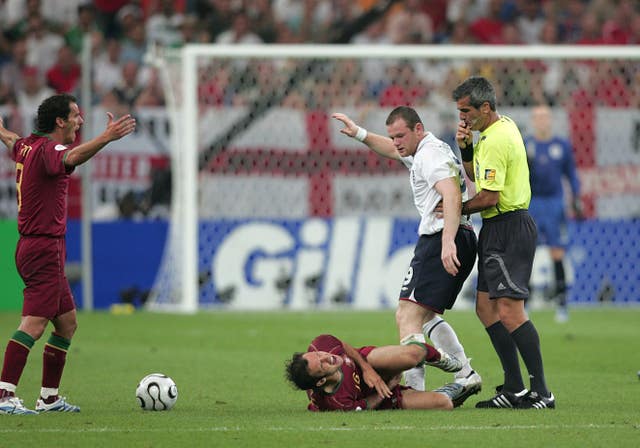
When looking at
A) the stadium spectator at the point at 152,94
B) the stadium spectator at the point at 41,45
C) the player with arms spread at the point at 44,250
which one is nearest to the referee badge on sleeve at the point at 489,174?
the player with arms spread at the point at 44,250

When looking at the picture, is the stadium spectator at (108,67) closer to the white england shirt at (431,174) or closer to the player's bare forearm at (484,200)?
the white england shirt at (431,174)

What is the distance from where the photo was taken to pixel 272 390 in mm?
9961

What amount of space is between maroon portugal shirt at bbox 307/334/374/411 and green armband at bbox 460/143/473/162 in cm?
161

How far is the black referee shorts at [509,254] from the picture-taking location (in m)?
8.52

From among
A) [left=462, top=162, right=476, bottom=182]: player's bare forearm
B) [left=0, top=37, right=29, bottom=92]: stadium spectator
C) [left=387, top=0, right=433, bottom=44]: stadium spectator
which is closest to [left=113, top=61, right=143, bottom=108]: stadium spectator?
[left=0, top=37, right=29, bottom=92]: stadium spectator

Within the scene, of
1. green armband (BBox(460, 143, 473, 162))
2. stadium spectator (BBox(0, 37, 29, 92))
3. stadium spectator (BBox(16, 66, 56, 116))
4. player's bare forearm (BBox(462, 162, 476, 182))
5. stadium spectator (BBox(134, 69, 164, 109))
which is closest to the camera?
green armband (BBox(460, 143, 473, 162))

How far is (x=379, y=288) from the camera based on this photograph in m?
18.7

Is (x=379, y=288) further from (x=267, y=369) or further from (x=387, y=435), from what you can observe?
(x=387, y=435)

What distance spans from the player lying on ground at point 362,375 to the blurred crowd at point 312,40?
437 inches

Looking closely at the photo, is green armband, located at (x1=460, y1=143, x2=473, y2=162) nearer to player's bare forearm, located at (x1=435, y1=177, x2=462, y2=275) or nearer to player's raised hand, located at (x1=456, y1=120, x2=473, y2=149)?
player's raised hand, located at (x1=456, y1=120, x2=473, y2=149)

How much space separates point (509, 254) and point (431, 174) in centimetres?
76

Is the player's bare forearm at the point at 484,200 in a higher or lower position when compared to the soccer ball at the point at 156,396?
higher

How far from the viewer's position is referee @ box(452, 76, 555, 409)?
8.52 meters

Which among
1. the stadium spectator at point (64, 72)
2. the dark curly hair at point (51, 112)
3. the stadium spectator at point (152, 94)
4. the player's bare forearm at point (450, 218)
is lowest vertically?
the player's bare forearm at point (450, 218)
